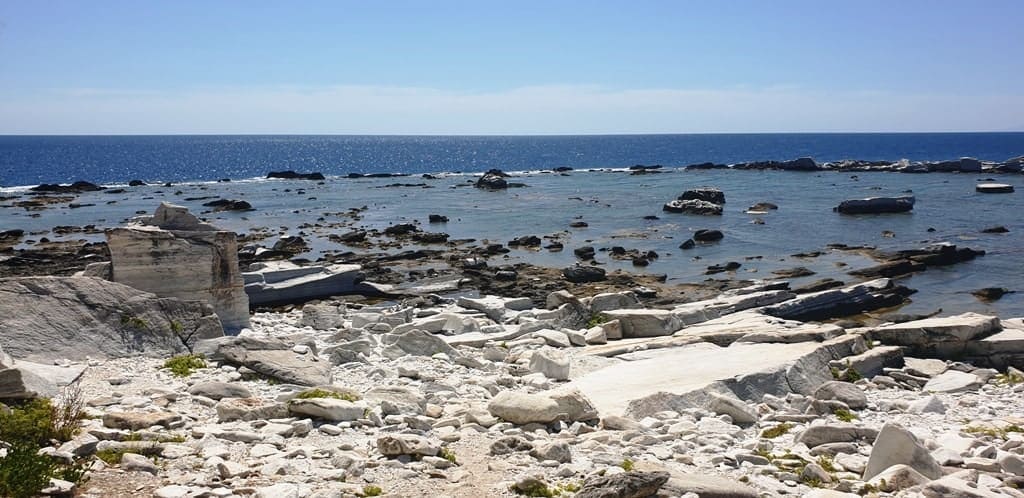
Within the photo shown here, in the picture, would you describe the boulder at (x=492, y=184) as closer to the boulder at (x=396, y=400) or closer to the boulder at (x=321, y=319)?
the boulder at (x=321, y=319)

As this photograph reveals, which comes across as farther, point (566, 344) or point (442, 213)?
point (442, 213)

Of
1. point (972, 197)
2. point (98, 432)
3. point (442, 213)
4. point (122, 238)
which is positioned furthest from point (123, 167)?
point (98, 432)

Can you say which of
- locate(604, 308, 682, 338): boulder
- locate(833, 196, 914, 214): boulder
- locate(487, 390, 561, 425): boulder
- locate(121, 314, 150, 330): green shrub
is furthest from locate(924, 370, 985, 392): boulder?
locate(833, 196, 914, 214): boulder

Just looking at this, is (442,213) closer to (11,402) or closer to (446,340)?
(446,340)

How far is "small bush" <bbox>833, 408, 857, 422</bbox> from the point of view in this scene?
12445 millimetres

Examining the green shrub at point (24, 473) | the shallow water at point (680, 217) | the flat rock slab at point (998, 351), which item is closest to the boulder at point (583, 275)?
the shallow water at point (680, 217)

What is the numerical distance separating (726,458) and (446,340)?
9345 millimetres

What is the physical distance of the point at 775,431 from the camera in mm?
11453

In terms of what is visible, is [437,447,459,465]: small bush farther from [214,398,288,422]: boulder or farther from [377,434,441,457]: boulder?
[214,398,288,422]: boulder

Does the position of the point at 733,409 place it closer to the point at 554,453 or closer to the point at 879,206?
the point at 554,453

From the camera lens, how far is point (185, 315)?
632 inches

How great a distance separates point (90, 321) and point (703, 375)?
10541mm

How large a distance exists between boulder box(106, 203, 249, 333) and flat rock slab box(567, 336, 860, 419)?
8.66 meters

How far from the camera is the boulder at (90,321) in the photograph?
1382 centimetres
